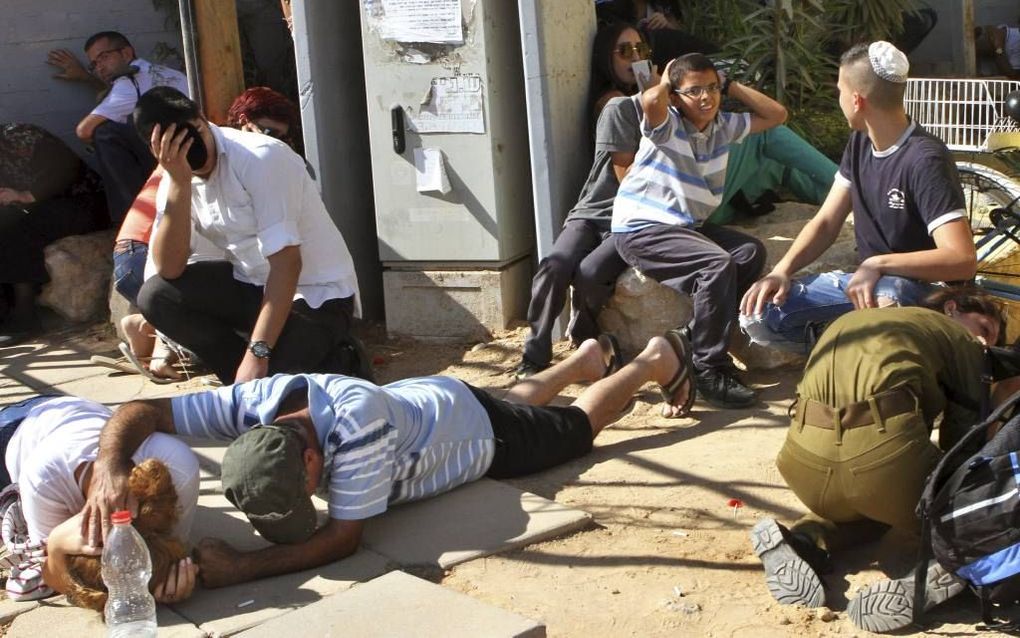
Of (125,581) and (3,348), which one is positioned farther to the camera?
(3,348)

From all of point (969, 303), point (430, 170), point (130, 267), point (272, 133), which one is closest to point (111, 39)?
point (130, 267)

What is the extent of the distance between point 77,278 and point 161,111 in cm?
329

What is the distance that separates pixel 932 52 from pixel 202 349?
6.96 m

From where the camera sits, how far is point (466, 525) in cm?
428

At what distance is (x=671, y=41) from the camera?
23.2 feet

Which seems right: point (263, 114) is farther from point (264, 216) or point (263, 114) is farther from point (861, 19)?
point (861, 19)

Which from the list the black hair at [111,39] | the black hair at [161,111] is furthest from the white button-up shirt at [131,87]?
the black hair at [161,111]

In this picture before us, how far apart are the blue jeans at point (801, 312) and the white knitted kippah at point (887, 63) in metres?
0.85

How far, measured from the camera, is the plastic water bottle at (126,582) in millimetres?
3441

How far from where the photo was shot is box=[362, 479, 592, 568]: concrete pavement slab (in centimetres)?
411

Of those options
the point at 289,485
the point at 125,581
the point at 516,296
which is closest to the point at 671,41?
the point at 516,296

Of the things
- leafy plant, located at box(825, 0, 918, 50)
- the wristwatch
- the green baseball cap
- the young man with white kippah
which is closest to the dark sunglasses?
the wristwatch

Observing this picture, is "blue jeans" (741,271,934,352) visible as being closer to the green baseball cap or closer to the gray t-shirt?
the gray t-shirt

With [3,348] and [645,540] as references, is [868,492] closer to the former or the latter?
[645,540]
